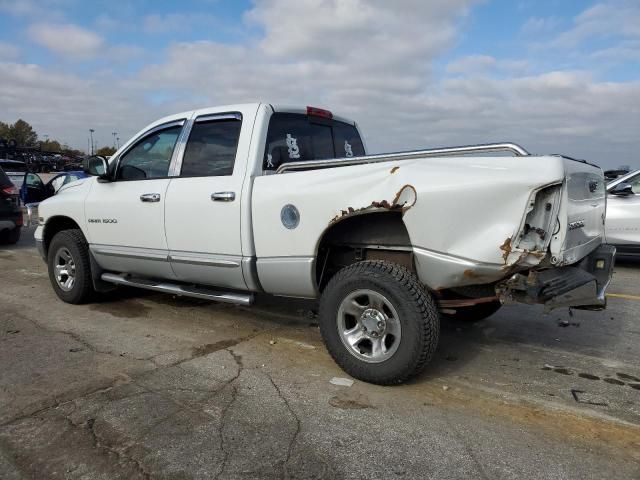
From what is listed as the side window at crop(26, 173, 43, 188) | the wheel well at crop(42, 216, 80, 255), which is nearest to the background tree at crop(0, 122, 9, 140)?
the side window at crop(26, 173, 43, 188)

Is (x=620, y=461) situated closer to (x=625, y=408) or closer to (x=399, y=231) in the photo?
(x=625, y=408)

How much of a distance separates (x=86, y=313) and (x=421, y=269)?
383 cm

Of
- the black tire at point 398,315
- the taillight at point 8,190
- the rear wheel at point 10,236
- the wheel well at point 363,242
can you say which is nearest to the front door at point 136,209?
the wheel well at point 363,242

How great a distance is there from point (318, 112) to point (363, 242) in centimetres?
167

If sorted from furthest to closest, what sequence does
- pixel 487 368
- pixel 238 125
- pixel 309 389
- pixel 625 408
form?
pixel 238 125
pixel 487 368
pixel 309 389
pixel 625 408

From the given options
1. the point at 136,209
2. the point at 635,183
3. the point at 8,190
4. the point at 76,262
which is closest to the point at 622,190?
the point at 635,183

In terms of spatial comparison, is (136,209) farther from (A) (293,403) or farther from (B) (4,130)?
(B) (4,130)

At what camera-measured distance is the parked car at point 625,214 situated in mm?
8180

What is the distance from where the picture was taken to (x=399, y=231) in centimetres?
376

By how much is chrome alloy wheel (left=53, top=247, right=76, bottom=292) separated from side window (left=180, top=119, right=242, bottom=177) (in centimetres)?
208

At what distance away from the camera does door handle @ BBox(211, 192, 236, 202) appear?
4.25 metres

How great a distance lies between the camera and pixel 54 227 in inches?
243

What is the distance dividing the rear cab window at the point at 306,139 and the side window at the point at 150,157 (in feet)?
3.32

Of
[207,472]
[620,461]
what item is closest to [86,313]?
[207,472]
